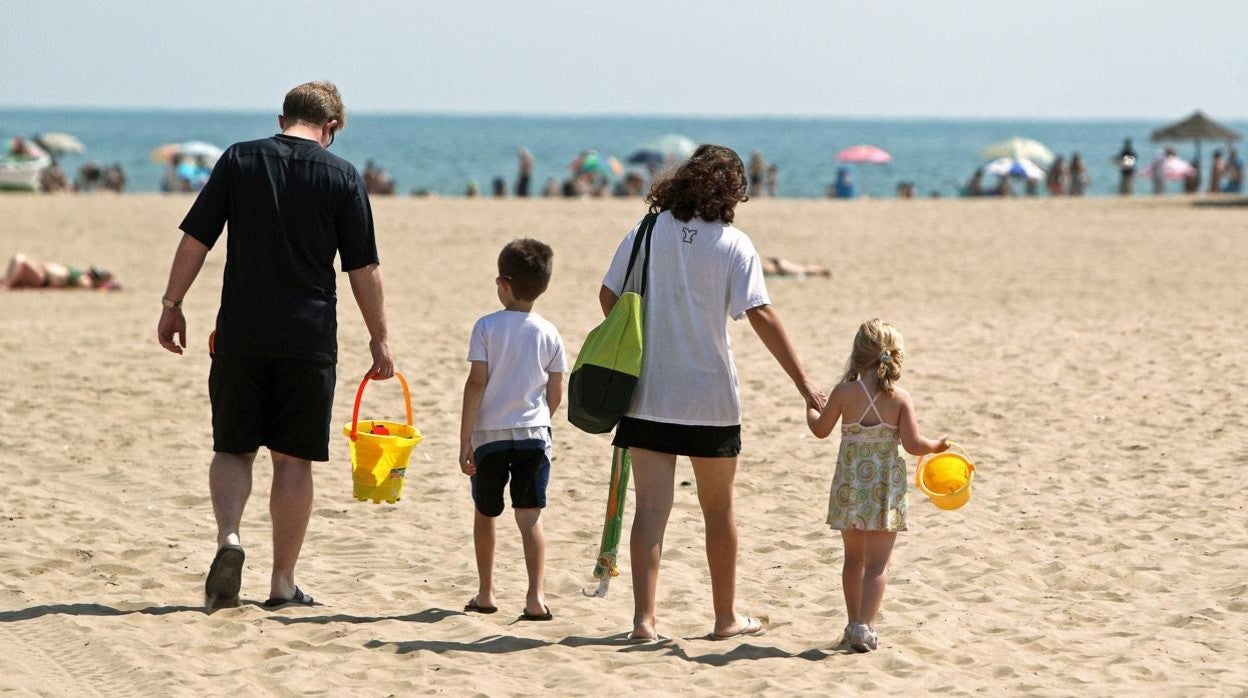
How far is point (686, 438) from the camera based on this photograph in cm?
475

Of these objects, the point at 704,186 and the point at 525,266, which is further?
the point at 525,266

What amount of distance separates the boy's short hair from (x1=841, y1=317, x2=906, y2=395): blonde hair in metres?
1.06

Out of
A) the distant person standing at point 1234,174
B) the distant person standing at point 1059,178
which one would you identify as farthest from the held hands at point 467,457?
the distant person standing at point 1234,174

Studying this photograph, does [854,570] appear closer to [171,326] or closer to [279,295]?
[279,295]

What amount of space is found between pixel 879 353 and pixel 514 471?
130cm

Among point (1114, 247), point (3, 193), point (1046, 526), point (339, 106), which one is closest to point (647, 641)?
point (339, 106)

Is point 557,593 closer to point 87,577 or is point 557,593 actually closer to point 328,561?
point 328,561

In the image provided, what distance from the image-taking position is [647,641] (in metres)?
5.02

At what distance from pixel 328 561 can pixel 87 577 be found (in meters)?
0.94

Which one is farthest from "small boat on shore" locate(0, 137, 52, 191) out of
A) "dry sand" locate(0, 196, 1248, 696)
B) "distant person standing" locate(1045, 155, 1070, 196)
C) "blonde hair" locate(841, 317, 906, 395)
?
"blonde hair" locate(841, 317, 906, 395)

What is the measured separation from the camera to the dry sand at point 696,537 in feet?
15.5

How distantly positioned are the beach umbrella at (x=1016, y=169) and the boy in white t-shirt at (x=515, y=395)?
32501 mm

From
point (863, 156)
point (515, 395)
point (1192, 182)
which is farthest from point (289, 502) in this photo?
point (1192, 182)

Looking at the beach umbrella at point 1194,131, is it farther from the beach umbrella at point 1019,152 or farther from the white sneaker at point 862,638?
the white sneaker at point 862,638
